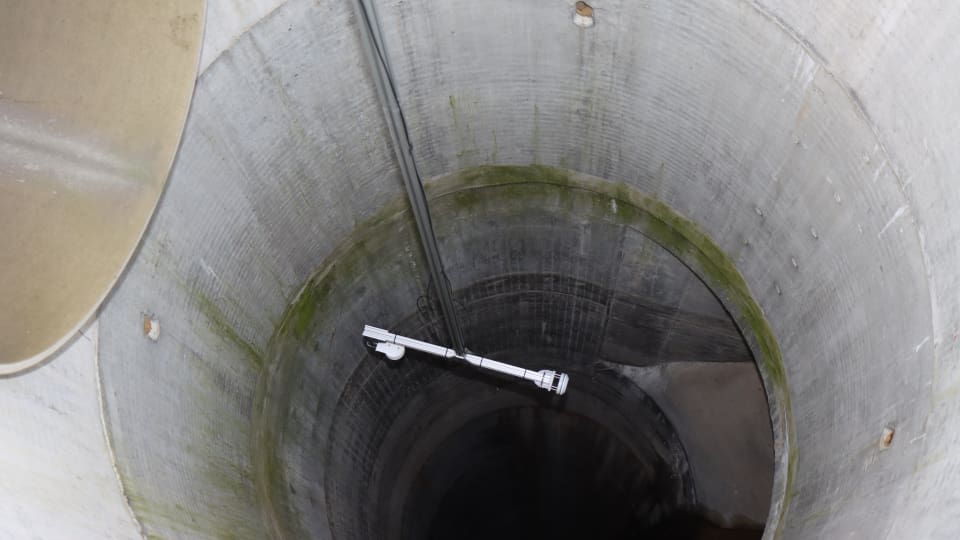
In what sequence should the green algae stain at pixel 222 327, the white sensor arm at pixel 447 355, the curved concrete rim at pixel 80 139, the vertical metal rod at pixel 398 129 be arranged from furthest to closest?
1. the white sensor arm at pixel 447 355
2. the green algae stain at pixel 222 327
3. the vertical metal rod at pixel 398 129
4. the curved concrete rim at pixel 80 139

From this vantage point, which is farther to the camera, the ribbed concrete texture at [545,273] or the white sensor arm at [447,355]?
the white sensor arm at [447,355]

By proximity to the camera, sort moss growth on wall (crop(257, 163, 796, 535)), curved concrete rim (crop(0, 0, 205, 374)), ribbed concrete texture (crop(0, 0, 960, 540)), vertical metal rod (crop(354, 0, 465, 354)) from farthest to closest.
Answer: moss growth on wall (crop(257, 163, 796, 535)) → vertical metal rod (crop(354, 0, 465, 354)) → ribbed concrete texture (crop(0, 0, 960, 540)) → curved concrete rim (crop(0, 0, 205, 374))

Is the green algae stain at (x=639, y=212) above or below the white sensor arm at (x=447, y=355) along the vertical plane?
above

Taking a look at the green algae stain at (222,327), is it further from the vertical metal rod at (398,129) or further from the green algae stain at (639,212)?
the green algae stain at (639,212)

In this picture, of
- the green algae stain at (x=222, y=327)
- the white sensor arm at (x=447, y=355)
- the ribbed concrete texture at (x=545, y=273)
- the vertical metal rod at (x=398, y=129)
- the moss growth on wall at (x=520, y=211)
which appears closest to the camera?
the ribbed concrete texture at (x=545, y=273)

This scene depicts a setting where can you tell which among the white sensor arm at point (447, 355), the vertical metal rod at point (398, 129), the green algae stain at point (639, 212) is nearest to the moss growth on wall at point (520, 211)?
the green algae stain at point (639, 212)

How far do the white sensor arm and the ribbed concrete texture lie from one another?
0.25m

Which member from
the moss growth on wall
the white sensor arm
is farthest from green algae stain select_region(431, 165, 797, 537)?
the white sensor arm

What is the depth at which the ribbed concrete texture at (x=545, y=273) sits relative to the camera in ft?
7.88

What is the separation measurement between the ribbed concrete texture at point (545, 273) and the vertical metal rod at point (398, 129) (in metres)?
→ 0.37

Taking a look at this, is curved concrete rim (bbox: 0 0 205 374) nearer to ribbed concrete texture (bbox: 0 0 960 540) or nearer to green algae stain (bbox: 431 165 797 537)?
ribbed concrete texture (bbox: 0 0 960 540)

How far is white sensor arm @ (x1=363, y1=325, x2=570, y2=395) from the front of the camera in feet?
12.3

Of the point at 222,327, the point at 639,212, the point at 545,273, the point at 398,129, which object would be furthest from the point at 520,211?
the point at 222,327

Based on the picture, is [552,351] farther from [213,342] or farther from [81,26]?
[81,26]
